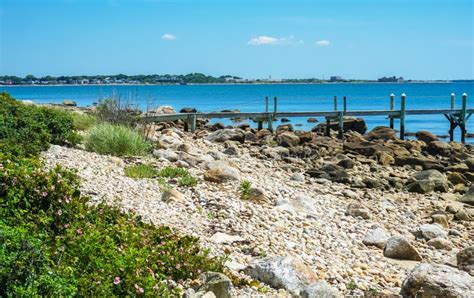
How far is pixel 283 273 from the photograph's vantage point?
712cm

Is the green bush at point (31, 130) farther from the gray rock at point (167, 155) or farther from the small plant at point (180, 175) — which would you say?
the small plant at point (180, 175)

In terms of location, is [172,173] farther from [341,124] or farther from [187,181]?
[341,124]

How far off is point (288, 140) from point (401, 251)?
13868mm

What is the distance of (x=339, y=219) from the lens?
37.3 ft

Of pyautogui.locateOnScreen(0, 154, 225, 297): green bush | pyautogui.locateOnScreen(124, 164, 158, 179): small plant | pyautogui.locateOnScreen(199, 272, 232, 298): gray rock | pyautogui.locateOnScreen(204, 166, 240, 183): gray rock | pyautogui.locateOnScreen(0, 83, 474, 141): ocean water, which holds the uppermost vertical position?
pyautogui.locateOnScreen(0, 154, 225, 297): green bush

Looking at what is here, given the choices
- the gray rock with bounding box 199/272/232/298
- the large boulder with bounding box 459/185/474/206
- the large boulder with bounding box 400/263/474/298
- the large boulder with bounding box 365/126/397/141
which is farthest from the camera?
the large boulder with bounding box 365/126/397/141

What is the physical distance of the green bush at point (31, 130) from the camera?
11391 mm

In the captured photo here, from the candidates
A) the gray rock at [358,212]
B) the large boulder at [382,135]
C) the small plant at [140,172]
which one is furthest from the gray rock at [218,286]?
the large boulder at [382,135]

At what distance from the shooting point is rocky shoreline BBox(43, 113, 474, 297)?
7.32 m

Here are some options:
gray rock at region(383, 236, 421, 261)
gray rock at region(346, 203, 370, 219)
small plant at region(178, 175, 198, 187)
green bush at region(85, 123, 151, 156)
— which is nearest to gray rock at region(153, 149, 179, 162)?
green bush at region(85, 123, 151, 156)

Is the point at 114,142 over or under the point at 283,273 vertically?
over

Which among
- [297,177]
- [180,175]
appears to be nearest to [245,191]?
[180,175]

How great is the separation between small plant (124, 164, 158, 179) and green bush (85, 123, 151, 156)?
2.21 meters

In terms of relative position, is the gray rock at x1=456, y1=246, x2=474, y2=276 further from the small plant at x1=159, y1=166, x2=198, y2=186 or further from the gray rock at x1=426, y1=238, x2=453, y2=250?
the small plant at x1=159, y1=166, x2=198, y2=186
